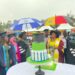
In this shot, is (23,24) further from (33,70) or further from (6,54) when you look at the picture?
(33,70)

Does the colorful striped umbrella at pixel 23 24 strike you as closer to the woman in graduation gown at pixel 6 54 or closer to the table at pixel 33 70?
the woman in graduation gown at pixel 6 54

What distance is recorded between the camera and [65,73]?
110 inches

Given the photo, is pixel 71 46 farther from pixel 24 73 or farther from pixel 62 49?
pixel 24 73

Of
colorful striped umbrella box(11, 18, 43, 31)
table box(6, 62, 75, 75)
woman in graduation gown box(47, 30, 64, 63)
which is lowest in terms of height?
woman in graduation gown box(47, 30, 64, 63)

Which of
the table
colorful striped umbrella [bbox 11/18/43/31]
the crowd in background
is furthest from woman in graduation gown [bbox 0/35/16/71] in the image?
colorful striped umbrella [bbox 11/18/43/31]

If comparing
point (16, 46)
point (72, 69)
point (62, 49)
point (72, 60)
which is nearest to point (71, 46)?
point (72, 60)

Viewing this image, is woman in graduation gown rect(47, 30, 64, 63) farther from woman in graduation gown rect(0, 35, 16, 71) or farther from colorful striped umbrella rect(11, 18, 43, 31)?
woman in graduation gown rect(0, 35, 16, 71)

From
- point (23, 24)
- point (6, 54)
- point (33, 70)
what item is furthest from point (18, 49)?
point (33, 70)

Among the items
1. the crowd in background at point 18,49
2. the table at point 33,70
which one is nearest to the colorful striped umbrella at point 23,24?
the crowd in background at point 18,49

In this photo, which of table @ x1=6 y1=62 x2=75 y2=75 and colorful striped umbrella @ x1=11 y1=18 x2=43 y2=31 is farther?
colorful striped umbrella @ x1=11 y1=18 x2=43 y2=31

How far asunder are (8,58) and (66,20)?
16.8ft

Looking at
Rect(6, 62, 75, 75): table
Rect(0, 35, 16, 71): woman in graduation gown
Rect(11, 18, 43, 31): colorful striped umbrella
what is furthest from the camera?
Rect(11, 18, 43, 31): colorful striped umbrella

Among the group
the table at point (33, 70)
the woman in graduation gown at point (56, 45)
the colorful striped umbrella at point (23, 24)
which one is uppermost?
the table at point (33, 70)

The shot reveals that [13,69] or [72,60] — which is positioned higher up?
[13,69]
